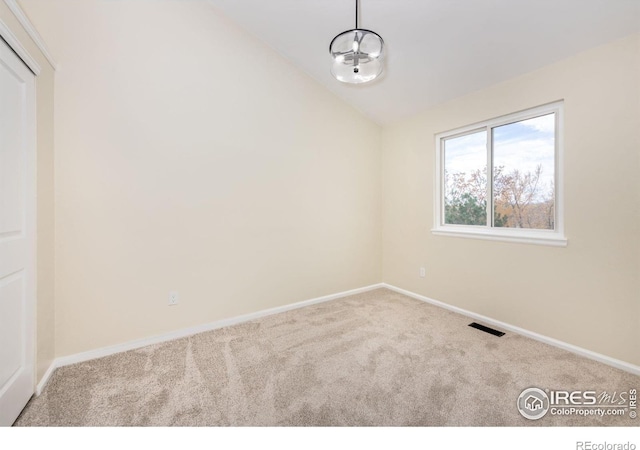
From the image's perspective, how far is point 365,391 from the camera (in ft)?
5.87

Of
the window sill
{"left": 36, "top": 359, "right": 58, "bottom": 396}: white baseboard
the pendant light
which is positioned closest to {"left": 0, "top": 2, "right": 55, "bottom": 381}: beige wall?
{"left": 36, "top": 359, "right": 58, "bottom": 396}: white baseboard

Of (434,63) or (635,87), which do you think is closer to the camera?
(635,87)

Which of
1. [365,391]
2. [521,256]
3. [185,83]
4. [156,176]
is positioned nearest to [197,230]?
[156,176]

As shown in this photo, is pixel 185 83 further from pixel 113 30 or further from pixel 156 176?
pixel 156 176

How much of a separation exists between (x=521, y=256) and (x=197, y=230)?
314 cm

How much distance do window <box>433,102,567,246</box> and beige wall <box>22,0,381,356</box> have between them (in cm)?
140

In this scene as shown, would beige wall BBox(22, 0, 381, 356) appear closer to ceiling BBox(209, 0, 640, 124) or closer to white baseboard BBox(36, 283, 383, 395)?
white baseboard BBox(36, 283, 383, 395)

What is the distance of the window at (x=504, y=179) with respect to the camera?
246cm

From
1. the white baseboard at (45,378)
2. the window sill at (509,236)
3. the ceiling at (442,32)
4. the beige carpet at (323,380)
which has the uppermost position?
the ceiling at (442,32)

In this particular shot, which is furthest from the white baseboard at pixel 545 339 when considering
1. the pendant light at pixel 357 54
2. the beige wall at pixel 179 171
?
the pendant light at pixel 357 54

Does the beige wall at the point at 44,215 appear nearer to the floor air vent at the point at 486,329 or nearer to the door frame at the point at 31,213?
the door frame at the point at 31,213

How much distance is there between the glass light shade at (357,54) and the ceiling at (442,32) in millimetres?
684

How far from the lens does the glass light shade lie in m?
1.82

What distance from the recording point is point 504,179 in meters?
2.84
